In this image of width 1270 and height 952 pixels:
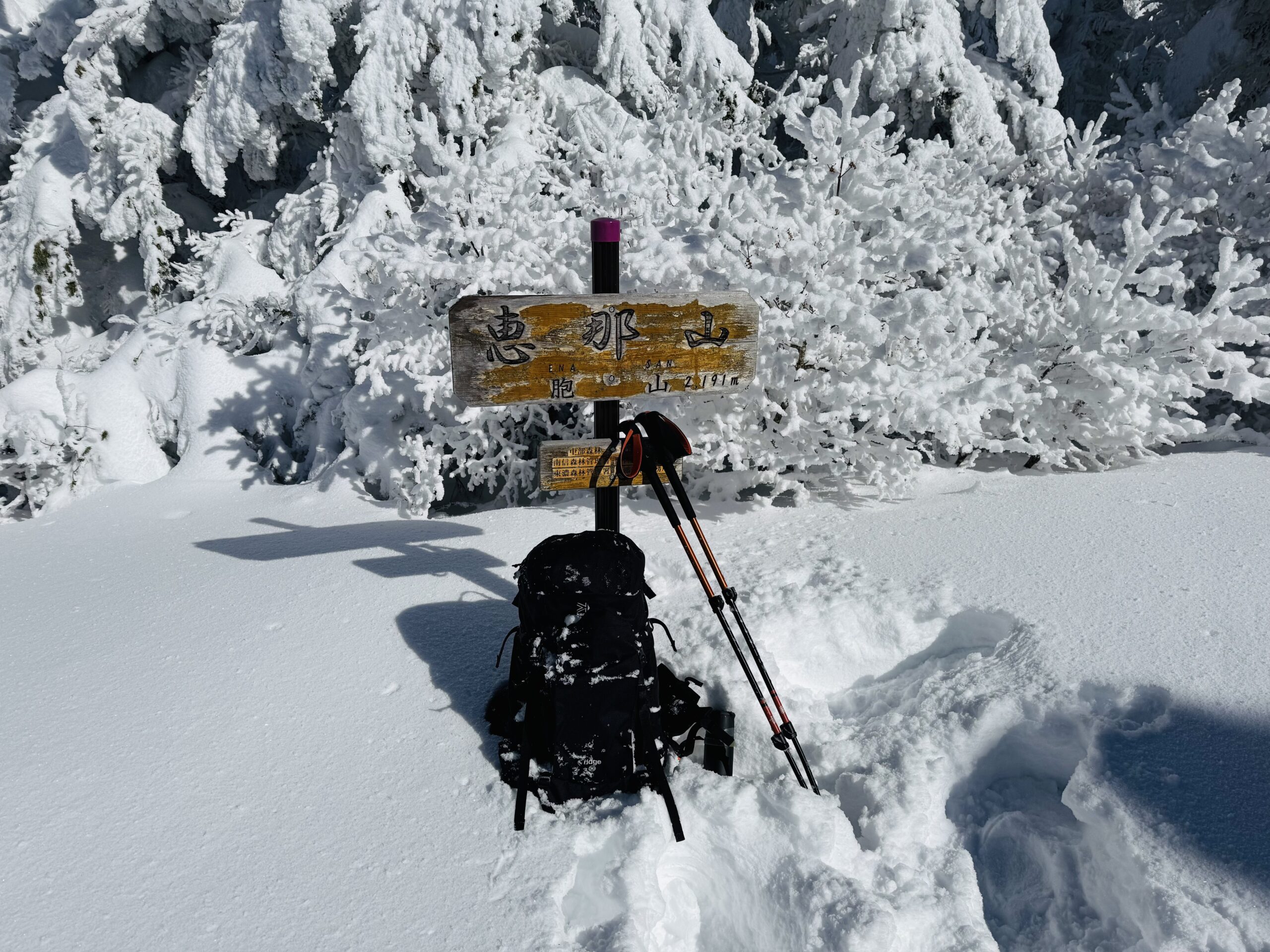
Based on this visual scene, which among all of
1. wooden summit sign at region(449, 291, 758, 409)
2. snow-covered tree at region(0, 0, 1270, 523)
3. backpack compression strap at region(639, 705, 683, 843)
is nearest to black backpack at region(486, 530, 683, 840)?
backpack compression strap at region(639, 705, 683, 843)

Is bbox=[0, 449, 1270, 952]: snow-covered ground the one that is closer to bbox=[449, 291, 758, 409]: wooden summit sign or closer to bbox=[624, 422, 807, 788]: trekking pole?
bbox=[624, 422, 807, 788]: trekking pole

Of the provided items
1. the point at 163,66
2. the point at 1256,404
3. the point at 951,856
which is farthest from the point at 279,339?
the point at 1256,404

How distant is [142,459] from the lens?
6.77m

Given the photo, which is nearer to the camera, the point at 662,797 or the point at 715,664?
the point at 662,797

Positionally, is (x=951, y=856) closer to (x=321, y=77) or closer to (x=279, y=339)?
(x=279, y=339)

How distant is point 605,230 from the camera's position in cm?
291

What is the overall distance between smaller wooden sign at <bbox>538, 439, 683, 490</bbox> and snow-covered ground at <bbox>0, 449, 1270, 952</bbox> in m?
0.91

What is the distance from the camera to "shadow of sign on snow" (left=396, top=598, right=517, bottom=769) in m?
3.05

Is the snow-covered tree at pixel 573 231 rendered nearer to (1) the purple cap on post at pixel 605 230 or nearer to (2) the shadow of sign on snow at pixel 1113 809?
(1) the purple cap on post at pixel 605 230

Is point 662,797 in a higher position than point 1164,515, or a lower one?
lower

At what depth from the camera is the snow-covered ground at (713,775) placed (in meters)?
2.19

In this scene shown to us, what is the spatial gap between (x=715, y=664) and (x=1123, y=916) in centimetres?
157

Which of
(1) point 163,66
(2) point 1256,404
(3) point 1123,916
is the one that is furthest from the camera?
(1) point 163,66

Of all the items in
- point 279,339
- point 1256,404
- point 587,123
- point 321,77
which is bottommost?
point 1256,404
